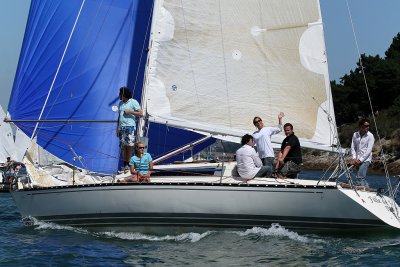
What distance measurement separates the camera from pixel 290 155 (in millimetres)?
15328

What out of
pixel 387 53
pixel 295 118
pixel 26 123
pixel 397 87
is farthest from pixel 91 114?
pixel 387 53

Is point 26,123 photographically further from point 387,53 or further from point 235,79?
point 387,53

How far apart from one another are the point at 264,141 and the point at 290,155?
537 millimetres

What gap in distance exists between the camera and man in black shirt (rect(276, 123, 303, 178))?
587 inches

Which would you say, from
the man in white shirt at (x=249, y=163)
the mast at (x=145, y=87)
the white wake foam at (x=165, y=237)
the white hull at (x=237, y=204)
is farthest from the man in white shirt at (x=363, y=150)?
the mast at (x=145, y=87)

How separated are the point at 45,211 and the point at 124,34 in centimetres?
425

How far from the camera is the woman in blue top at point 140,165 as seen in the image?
48.3ft

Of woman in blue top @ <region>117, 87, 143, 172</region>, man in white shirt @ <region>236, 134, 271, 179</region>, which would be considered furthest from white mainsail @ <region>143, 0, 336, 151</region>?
man in white shirt @ <region>236, 134, 271, 179</region>

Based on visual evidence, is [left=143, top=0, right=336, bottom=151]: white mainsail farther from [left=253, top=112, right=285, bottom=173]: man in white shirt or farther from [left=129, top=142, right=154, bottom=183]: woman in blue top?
[left=129, top=142, right=154, bottom=183]: woman in blue top

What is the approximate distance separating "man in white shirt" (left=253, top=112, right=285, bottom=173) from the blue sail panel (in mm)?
3441

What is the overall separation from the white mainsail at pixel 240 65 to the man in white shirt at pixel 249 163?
1473mm

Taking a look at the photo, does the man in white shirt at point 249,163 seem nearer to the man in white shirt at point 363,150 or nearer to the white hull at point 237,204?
the white hull at point 237,204

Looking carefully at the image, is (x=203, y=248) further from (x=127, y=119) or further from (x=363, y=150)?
(x=363, y=150)

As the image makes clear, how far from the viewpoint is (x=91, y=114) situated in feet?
57.0
